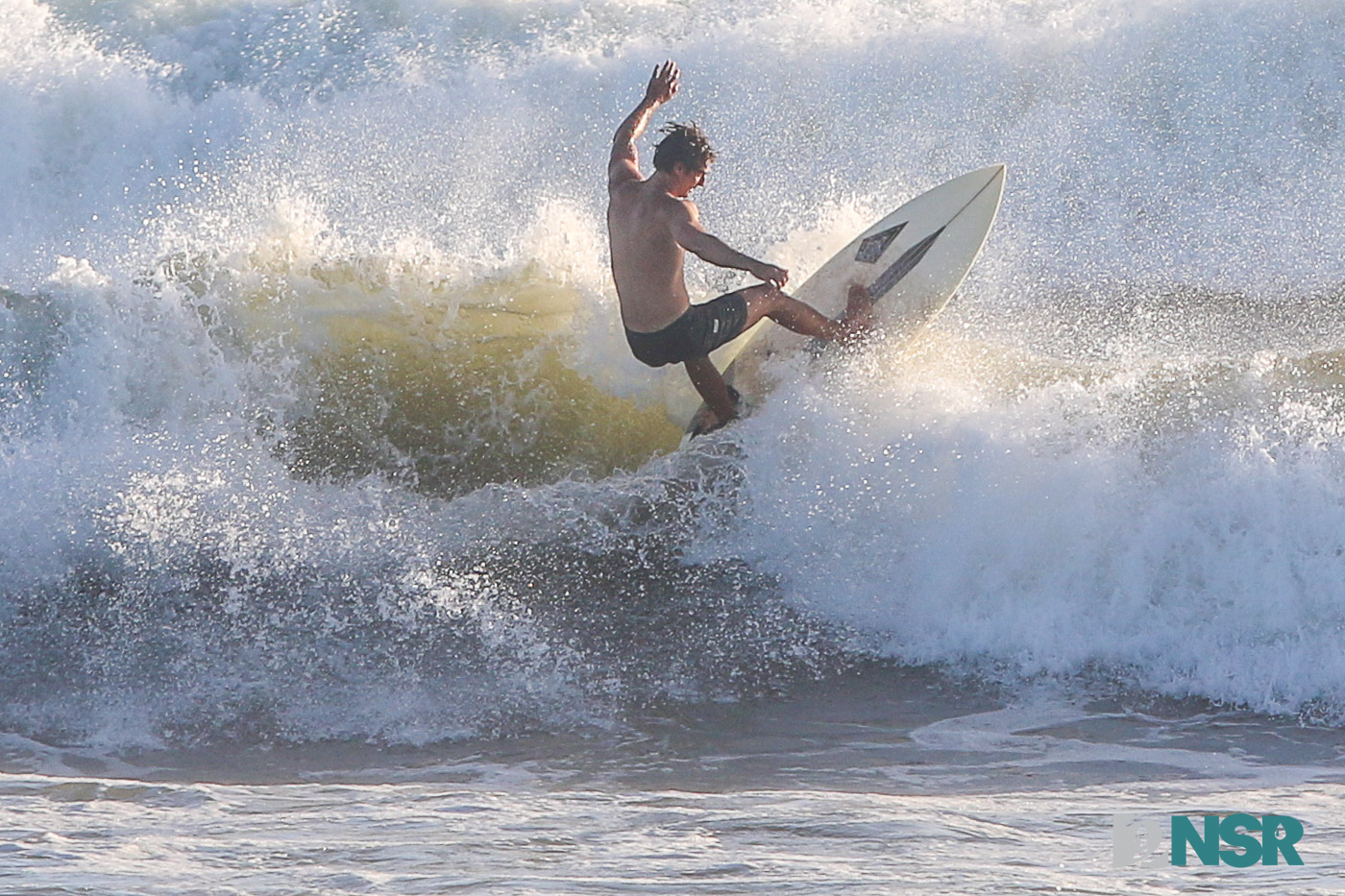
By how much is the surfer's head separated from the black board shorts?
57 centimetres

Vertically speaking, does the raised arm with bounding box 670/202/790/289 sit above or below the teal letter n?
above

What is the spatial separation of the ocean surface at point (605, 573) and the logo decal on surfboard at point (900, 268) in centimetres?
26

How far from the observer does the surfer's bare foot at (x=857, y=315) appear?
5844mm

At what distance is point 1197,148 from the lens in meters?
10.5

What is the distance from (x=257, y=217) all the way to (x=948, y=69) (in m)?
5.95

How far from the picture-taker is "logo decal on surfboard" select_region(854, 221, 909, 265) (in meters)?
6.06

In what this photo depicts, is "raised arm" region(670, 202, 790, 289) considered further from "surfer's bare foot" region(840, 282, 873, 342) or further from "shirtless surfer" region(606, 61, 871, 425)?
"surfer's bare foot" region(840, 282, 873, 342)

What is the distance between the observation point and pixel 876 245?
6109 millimetres

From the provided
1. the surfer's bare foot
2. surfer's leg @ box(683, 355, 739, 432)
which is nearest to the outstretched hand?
surfer's leg @ box(683, 355, 739, 432)

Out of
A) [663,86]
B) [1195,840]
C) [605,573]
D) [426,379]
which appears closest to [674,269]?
[663,86]

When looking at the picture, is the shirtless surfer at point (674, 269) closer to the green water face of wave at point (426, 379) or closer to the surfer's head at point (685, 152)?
the surfer's head at point (685, 152)

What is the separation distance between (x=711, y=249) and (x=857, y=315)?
1.01 metres

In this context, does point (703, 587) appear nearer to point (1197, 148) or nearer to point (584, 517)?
point (584, 517)

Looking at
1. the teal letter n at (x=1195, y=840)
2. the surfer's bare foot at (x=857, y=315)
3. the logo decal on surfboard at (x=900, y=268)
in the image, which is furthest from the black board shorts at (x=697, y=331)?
A: the teal letter n at (x=1195, y=840)
